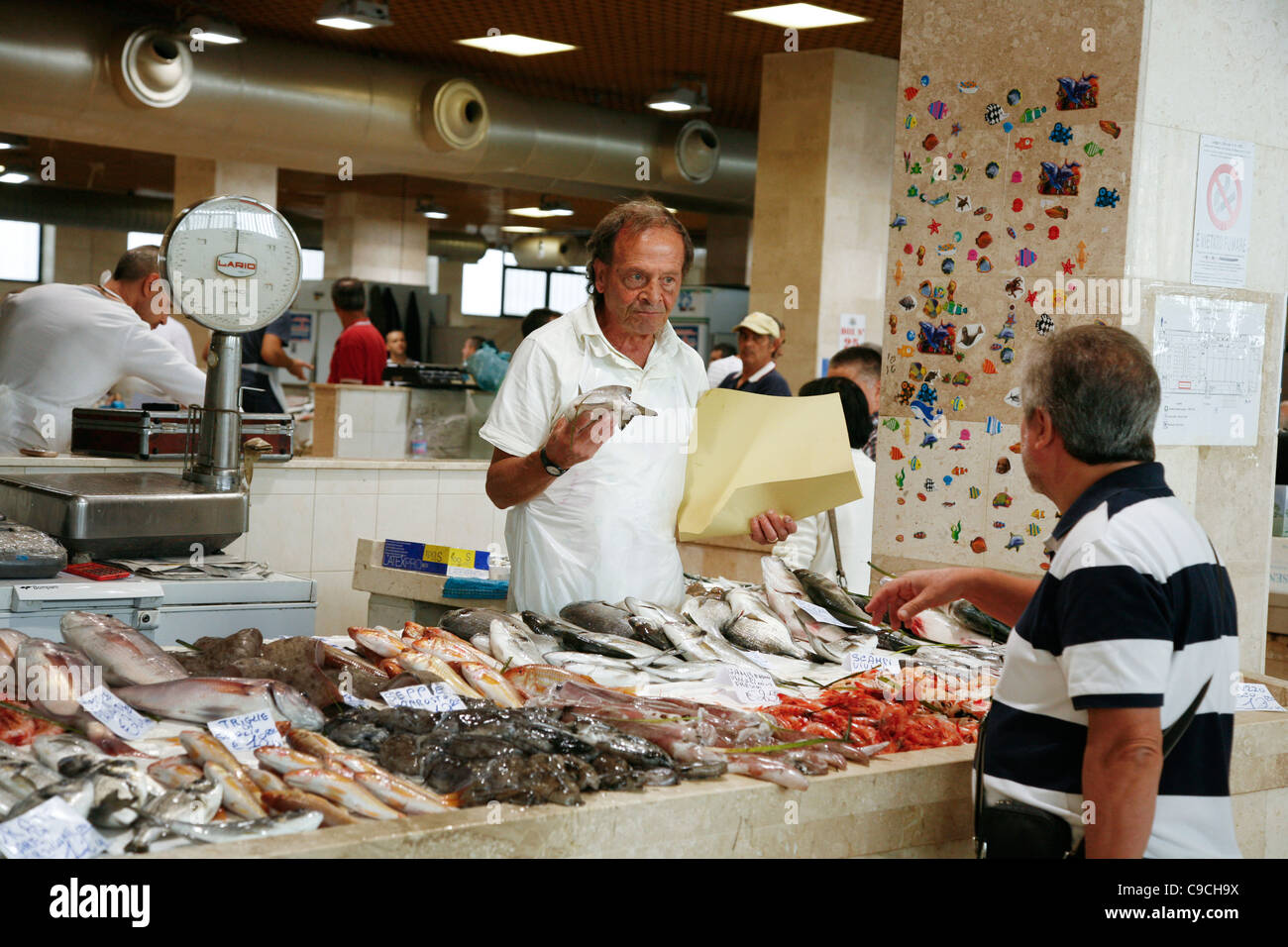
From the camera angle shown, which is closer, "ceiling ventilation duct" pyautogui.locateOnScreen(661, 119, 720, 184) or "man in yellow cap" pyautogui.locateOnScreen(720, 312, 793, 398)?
"man in yellow cap" pyautogui.locateOnScreen(720, 312, 793, 398)

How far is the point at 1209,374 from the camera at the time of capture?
376 centimetres

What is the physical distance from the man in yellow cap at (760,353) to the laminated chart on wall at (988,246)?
3.29 meters

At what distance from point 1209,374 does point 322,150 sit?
7.06 m

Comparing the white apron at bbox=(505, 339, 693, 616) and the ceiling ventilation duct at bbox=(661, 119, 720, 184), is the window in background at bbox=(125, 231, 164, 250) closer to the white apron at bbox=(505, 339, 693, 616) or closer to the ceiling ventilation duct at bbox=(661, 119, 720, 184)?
the ceiling ventilation duct at bbox=(661, 119, 720, 184)

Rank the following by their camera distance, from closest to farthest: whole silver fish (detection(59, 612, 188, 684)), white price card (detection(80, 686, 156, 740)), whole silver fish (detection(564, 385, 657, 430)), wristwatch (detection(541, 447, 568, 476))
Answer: white price card (detection(80, 686, 156, 740))
whole silver fish (detection(59, 612, 188, 684))
whole silver fish (detection(564, 385, 657, 430))
wristwatch (detection(541, 447, 568, 476))

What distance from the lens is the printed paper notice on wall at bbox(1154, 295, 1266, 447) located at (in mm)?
3656

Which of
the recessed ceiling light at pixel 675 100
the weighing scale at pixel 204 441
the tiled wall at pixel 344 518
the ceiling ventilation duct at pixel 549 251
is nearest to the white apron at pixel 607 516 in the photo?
the weighing scale at pixel 204 441

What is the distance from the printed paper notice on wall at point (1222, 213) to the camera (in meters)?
3.69

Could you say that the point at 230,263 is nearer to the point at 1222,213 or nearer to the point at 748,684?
the point at 748,684

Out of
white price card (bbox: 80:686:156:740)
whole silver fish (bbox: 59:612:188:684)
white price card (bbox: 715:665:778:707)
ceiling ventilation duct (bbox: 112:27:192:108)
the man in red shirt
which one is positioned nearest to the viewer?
white price card (bbox: 80:686:156:740)

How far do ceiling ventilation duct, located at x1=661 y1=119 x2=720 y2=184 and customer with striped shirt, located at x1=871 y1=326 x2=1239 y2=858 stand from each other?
31.1ft

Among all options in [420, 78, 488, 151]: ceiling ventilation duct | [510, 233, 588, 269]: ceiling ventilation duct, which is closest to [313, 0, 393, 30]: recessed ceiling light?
[420, 78, 488, 151]: ceiling ventilation duct

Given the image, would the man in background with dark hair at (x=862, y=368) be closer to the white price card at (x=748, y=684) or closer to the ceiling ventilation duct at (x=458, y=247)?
the white price card at (x=748, y=684)
